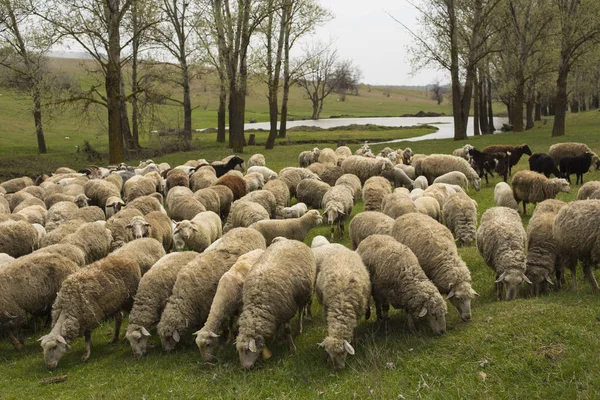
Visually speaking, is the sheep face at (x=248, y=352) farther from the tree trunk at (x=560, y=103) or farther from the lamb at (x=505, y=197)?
the tree trunk at (x=560, y=103)

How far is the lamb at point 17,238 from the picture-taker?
11.8 metres

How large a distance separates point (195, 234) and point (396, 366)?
675 cm

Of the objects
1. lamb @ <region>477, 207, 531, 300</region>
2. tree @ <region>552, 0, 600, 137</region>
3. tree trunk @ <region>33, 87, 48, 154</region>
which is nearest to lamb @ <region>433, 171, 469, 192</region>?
lamb @ <region>477, 207, 531, 300</region>

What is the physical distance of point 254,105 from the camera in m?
106

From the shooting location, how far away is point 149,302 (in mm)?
8391

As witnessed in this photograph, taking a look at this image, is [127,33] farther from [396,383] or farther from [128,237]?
[396,383]

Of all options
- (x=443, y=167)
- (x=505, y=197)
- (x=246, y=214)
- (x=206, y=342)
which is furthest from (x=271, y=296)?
(x=443, y=167)

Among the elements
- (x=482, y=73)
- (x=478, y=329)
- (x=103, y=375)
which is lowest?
(x=103, y=375)

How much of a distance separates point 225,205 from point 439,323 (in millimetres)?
9889

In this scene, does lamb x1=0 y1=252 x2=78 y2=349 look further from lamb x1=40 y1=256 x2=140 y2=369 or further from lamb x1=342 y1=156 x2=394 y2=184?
lamb x1=342 y1=156 x2=394 y2=184

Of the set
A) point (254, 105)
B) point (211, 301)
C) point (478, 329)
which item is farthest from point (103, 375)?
point (254, 105)

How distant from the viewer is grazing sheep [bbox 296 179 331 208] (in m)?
16.7

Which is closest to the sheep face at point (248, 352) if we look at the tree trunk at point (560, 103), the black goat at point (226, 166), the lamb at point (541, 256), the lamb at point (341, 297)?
the lamb at point (341, 297)

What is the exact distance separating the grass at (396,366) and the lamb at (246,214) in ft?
16.7
